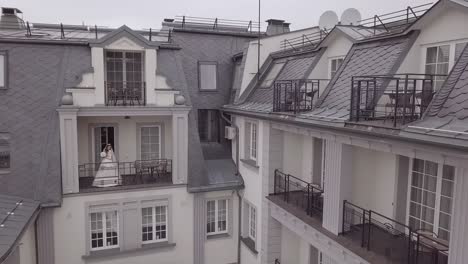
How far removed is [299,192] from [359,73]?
537 centimetres

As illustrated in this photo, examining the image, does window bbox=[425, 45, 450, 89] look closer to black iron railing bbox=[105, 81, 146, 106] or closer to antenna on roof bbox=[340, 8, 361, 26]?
antenna on roof bbox=[340, 8, 361, 26]

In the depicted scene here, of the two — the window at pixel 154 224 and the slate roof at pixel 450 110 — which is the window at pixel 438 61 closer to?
the slate roof at pixel 450 110

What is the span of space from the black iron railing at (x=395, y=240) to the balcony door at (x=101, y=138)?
34.8 ft

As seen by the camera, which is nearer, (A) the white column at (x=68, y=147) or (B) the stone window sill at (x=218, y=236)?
(A) the white column at (x=68, y=147)

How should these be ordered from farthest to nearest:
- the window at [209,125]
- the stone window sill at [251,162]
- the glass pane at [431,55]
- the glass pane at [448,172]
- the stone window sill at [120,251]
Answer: the window at [209,125]
the stone window sill at [251,162]
the stone window sill at [120,251]
the glass pane at [431,55]
the glass pane at [448,172]

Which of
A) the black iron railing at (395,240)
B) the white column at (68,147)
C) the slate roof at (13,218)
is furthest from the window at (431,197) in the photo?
the white column at (68,147)

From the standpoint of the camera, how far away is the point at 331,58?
1330cm

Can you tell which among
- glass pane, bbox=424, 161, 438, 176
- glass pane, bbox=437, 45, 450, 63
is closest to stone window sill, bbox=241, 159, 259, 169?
glass pane, bbox=424, 161, 438, 176

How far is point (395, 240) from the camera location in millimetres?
9492

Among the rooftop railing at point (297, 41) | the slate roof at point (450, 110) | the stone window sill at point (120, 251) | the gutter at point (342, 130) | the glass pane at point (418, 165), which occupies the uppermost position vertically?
the rooftop railing at point (297, 41)

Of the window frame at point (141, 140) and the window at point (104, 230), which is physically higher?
the window frame at point (141, 140)

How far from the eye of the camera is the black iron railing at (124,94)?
15242 mm

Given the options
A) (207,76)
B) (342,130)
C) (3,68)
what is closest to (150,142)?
(207,76)

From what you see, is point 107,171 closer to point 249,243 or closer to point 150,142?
point 150,142
